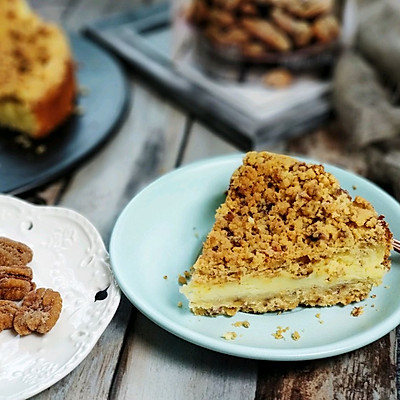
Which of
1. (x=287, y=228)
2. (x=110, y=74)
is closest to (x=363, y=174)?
(x=287, y=228)

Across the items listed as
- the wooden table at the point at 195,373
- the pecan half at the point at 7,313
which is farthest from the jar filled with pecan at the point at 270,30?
the pecan half at the point at 7,313

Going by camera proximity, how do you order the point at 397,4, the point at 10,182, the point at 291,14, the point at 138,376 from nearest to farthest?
the point at 138,376 < the point at 10,182 < the point at 291,14 < the point at 397,4

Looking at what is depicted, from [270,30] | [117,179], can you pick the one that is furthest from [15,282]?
A: [270,30]

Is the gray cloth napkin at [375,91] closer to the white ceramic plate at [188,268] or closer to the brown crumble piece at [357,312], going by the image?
the white ceramic plate at [188,268]

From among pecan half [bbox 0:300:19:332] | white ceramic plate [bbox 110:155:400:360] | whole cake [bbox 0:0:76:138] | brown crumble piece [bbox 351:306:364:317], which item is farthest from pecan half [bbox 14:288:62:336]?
whole cake [bbox 0:0:76:138]

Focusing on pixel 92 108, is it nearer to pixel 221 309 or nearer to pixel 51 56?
pixel 51 56
